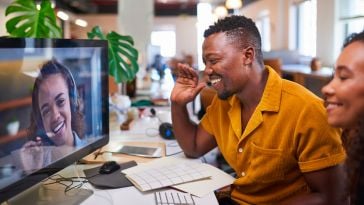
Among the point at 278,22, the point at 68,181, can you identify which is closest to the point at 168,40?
the point at 278,22

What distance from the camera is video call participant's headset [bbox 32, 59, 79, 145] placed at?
99 cm

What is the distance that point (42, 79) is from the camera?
1010 millimetres

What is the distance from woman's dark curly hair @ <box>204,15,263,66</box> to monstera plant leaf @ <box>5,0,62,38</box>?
3.04 ft

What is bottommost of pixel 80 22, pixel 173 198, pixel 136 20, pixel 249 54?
pixel 173 198

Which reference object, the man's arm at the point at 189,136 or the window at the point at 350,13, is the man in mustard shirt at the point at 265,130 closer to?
the man's arm at the point at 189,136

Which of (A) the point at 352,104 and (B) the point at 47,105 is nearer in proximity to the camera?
(A) the point at 352,104

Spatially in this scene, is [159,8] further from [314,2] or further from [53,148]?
[53,148]

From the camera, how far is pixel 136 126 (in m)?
2.21

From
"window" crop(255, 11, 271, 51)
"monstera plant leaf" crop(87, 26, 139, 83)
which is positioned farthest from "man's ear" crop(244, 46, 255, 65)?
"window" crop(255, 11, 271, 51)

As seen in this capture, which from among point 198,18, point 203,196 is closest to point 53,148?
point 203,196

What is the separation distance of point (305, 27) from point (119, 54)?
539 centimetres

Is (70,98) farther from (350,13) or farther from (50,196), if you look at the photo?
(350,13)

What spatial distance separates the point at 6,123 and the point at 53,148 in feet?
0.69

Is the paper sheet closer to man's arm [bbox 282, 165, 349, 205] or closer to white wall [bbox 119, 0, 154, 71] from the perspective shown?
man's arm [bbox 282, 165, 349, 205]
